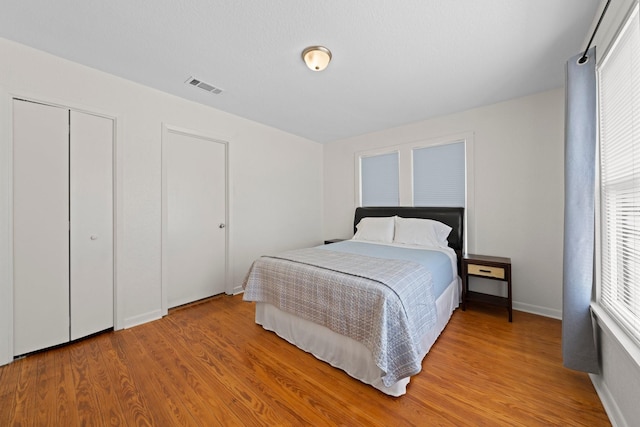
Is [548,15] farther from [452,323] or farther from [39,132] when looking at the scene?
[39,132]

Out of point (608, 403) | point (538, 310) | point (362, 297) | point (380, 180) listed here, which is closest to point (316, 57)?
point (362, 297)

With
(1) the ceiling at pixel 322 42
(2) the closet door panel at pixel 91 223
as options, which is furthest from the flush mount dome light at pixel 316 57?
(2) the closet door panel at pixel 91 223

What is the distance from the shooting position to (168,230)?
284 cm

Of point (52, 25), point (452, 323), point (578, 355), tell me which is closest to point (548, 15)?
point (578, 355)

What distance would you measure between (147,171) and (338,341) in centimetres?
253

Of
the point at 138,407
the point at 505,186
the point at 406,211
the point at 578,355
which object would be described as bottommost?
the point at 138,407

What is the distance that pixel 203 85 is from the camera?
2.55 meters

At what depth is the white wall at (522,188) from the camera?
103 inches

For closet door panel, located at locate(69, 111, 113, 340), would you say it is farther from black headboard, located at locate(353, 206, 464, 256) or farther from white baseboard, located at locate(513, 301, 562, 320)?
white baseboard, located at locate(513, 301, 562, 320)

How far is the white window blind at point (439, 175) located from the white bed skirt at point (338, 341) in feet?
4.23

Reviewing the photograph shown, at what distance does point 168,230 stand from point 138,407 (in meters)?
1.81

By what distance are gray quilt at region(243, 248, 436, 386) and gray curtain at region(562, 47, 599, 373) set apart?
0.85 meters

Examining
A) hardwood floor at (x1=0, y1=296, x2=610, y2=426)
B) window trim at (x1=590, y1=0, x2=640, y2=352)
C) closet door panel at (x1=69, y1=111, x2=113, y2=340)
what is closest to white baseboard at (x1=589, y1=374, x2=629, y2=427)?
hardwood floor at (x1=0, y1=296, x2=610, y2=426)

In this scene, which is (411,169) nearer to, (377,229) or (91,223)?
(377,229)
